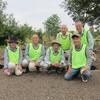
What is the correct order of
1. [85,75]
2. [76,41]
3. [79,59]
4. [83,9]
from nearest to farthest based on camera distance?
[85,75]
[76,41]
[79,59]
[83,9]

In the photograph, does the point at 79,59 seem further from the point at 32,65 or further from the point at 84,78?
the point at 32,65

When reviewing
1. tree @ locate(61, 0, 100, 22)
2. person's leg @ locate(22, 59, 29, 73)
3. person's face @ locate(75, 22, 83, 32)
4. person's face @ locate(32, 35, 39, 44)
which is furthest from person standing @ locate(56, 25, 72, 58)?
tree @ locate(61, 0, 100, 22)

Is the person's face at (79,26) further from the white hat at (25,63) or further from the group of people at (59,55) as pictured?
the white hat at (25,63)

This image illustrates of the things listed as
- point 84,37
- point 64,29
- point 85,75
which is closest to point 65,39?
point 64,29

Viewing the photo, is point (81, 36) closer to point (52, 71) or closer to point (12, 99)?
point (52, 71)

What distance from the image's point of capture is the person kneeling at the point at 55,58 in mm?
13660

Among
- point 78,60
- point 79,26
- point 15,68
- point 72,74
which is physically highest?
point 79,26

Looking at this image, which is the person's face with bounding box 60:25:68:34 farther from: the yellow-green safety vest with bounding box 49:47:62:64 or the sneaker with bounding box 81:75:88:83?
the sneaker with bounding box 81:75:88:83

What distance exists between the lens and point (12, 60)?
14.1m

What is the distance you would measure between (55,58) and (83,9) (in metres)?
19.8

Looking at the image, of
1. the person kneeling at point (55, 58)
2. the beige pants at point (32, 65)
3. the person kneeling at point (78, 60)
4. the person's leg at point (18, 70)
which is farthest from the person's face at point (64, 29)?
the person's leg at point (18, 70)

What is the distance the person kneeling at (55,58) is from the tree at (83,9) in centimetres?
1870

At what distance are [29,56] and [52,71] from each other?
102 centimetres

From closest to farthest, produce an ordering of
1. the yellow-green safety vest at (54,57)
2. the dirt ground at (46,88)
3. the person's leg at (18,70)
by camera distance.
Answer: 1. the dirt ground at (46,88)
2. the person's leg at (18,70)
3. the yellow-green safety vest at (54,57)
